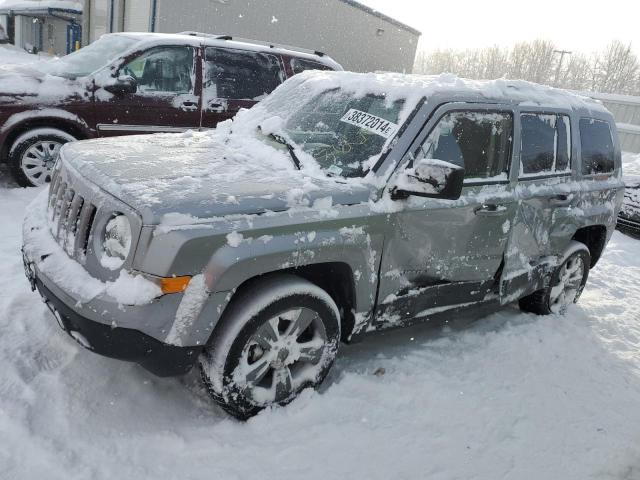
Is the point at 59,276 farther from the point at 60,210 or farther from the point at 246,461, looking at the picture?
the point at 246,461

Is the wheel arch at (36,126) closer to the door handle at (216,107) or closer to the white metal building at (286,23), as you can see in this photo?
the door handle at (216,107)

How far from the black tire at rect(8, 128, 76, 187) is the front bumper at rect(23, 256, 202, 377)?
12.5ft

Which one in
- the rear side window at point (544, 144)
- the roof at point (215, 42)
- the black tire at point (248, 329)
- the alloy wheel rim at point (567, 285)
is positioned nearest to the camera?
the black tire at point (248, 329)

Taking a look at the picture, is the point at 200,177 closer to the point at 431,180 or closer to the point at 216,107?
the point at 431,180

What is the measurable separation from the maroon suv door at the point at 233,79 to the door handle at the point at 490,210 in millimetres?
3976

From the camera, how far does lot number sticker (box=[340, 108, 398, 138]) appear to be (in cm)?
321

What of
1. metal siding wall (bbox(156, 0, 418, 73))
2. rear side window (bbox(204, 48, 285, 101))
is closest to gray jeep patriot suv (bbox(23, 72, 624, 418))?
rear side window (bbox(204, 48, 285, 101))

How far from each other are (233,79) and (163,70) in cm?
86

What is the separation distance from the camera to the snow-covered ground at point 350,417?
98.7 inches

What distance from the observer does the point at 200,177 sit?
279 centimetres

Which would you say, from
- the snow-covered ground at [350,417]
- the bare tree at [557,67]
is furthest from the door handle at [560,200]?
the bare tree at [557,67]

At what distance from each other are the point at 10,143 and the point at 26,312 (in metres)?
3.00

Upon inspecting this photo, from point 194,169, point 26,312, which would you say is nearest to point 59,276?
point 194,169

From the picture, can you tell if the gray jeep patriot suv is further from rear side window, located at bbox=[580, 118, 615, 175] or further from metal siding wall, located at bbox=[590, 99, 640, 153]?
metal siding wall, located at bbox=[590, 99, 640, 153]
